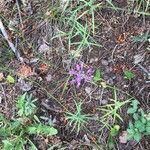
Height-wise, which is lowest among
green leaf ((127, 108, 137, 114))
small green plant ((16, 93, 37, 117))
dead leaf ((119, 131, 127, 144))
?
dead leaf ((119, 131, 127, 144))

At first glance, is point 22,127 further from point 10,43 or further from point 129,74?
point 129,74

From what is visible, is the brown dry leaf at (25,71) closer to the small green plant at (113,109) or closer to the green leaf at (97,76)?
the green leaf at (97,76)

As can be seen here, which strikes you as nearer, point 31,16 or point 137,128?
point 137,128

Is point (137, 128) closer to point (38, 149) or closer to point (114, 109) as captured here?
point (114, 109)

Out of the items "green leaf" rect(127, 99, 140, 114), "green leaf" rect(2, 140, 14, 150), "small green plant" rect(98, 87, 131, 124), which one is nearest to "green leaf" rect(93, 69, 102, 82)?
"small green plant" rect(98, 87, 131, 124)

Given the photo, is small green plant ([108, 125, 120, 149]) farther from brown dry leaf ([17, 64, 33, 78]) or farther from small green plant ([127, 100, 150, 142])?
brown dry leaf ([17, 64, 33, 78])

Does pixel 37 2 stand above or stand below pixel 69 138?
above

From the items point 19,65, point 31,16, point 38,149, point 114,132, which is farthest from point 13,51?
point 114,132

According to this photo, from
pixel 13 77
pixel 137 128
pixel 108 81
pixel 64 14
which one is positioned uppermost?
pixel 64 14
